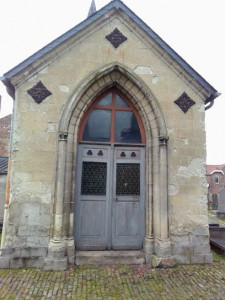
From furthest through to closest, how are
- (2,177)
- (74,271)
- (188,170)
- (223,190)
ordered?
(223,190) → (2,177) → (188,170) → (74,271)

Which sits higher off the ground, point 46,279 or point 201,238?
point 201,238

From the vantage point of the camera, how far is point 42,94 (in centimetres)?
478

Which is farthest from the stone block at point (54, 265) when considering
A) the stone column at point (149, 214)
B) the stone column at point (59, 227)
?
the stone column at point (149, 214)

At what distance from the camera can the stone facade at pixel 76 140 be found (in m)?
4.44

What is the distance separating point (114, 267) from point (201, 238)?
2184 millimetres

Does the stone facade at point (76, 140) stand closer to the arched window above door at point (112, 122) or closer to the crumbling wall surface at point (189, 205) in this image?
the crumbling wall surface at point (189, 205)

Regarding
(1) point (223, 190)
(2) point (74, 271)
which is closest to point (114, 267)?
(2) point (74, 271)

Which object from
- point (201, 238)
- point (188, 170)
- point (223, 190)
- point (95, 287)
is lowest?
point (95, 287)

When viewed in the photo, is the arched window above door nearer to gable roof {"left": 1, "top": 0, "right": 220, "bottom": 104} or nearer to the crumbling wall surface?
the crumbling wall surface

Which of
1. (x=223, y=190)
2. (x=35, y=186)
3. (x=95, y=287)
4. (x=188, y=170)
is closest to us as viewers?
(x=95, y=287)

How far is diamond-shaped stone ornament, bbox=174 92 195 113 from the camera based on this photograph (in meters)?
5.16

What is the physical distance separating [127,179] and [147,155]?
0.80m

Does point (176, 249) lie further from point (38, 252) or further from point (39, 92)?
point (39, 92)

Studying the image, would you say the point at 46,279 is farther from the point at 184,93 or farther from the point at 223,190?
the point at 223,190
